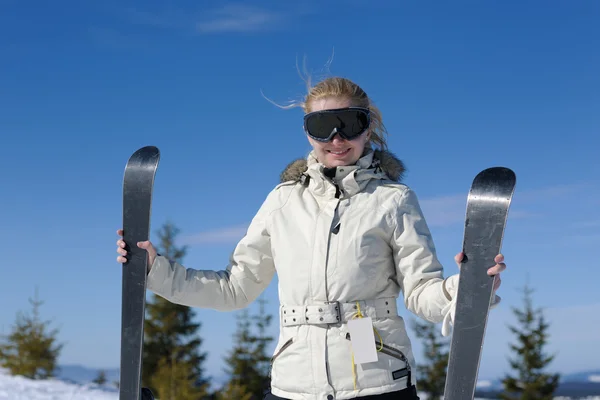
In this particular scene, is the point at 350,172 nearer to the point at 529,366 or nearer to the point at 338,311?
the point at 338,311

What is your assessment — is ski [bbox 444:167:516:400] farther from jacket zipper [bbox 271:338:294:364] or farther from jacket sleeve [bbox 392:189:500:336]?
jacket zipper [bbox 271:338:294:364]

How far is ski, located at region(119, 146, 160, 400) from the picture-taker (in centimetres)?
303

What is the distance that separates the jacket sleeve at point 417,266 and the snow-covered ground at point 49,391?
7.39 m

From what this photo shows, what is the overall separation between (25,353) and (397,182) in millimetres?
21372

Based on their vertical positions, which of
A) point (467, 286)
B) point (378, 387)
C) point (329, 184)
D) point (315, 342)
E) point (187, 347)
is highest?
point (187, 347)

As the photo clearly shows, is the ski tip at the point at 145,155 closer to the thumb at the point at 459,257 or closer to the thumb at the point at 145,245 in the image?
the thumb at the point at 145,245

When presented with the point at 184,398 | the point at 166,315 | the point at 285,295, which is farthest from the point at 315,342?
the point at 166,315

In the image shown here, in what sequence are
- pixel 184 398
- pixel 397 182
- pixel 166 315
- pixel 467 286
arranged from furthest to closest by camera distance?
pixel 166 315, pixel 184 398, pixel 397 182, pixel 467 286

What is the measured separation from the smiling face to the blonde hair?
3 centimetres

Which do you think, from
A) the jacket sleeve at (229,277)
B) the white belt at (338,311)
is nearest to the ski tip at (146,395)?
the jacket sleeve at (229,277)

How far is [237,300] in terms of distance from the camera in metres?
3.04

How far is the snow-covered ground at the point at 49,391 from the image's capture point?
9.27 m

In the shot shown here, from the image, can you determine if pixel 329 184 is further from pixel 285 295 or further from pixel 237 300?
pixel 237 300

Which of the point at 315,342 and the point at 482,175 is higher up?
the point at 482,175
